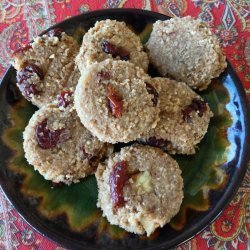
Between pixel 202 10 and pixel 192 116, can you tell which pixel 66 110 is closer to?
pixel 192 116

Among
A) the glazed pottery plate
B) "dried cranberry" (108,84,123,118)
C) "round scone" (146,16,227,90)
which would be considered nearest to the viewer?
"dried cranberry" (108,84,123,118)

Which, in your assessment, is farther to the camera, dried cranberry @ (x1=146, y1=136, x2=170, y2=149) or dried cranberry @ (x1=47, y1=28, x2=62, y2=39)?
dried cranberry @ (x1=47, y1=28, x2=62, y2=39)

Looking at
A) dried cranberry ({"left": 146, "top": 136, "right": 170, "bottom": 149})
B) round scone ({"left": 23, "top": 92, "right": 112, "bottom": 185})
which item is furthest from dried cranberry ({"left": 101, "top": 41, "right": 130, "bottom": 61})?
dried cranberry ({"left": 146, "top": 136, "right": 170, "bottom": 149})

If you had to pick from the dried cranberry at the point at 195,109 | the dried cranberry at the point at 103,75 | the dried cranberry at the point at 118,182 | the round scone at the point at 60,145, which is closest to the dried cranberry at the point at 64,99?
the round scone at the point at 60,145

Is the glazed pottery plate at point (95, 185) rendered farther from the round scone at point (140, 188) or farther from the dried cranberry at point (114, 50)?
the dried cranberry at point (114, 50)

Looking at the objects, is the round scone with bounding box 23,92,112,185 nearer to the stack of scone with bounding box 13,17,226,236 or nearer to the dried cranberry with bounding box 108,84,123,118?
the stack of scone with bounding box 13,17,226,236

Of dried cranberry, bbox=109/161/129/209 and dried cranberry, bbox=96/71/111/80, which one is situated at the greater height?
dried cranberry, bbox=96/71/111/80
